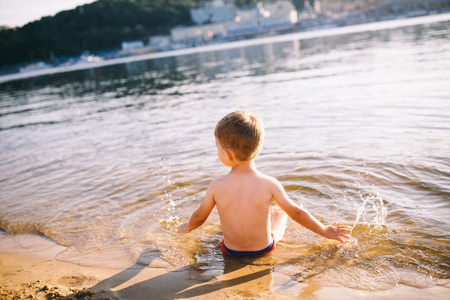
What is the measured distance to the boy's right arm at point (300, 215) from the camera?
231cm

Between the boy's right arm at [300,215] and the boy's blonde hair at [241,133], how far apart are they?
294mm

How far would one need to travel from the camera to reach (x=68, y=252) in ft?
9.66

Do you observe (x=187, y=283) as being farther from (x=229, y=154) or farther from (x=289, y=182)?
(x=289, y=182)

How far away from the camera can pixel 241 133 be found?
2.20 m

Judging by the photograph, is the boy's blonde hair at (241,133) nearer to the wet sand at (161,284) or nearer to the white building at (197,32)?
the wet sand at (161,284)

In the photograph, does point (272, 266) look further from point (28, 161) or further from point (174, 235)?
point (28, 161)

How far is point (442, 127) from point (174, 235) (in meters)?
4.25

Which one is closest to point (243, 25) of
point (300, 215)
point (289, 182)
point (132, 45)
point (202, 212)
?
point (132, 45)

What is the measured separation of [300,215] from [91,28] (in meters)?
138

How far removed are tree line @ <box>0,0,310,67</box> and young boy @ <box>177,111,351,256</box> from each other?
114888mm

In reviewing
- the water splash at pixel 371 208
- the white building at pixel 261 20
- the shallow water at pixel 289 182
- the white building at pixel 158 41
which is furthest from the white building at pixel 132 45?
the water splash at pixel 371 208

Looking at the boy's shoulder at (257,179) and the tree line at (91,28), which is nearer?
the boy's shoulder at (257,179)

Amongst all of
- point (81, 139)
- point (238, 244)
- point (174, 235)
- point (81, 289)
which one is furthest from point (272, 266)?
point (81, 139)

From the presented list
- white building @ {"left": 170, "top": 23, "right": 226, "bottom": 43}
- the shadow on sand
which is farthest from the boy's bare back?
white building @ {"left": 170, "top": 23, "right": 226, "bottom": 43}
